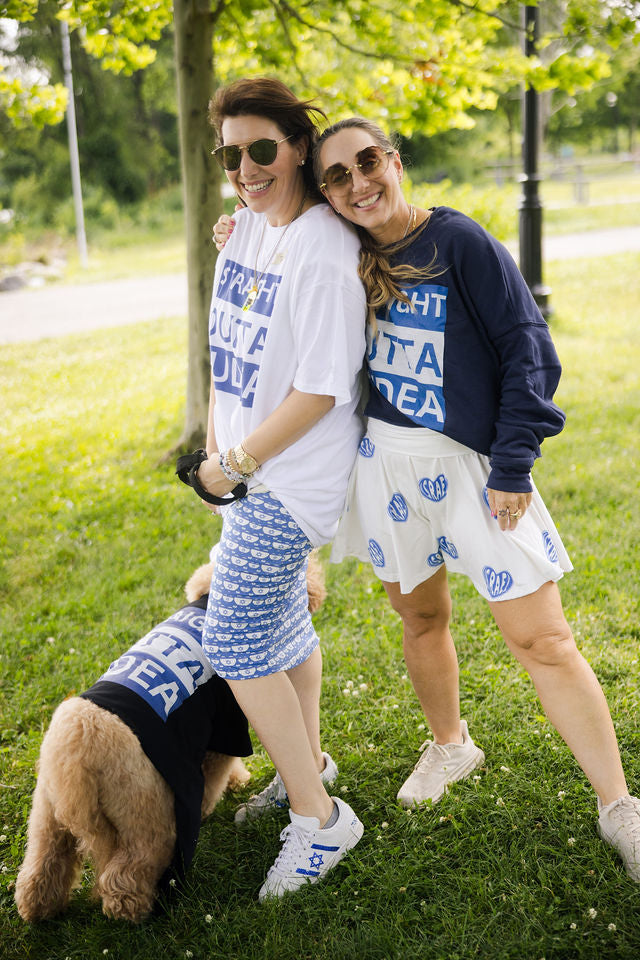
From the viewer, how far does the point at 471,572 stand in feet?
8.14

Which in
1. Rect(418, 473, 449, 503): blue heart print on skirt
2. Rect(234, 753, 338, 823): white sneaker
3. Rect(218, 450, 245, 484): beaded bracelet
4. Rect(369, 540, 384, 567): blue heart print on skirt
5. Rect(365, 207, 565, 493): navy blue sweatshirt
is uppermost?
Rect(365, 207, 565, 493): navy blue sweatshirt

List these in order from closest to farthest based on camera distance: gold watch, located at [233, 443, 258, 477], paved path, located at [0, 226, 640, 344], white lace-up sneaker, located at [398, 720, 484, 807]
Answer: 1. gold watch, located at [233, 443, 258, 477]
2. white lace-up sneaker, located at [398, 720, 484, 807]
3. paved path, located at [0, 226, 640, 344]

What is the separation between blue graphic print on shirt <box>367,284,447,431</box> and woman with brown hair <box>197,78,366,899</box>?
0.11 metres

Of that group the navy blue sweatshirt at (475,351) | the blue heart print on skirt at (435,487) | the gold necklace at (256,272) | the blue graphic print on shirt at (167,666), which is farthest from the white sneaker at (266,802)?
the gold necklace at (256,272)

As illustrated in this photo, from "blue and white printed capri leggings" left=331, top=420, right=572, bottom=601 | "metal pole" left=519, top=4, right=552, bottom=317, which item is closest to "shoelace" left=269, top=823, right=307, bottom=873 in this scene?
"blue and white printed capri leggings" left=331, top=420, right=572, bottom=601

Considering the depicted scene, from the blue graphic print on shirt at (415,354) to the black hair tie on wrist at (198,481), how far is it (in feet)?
1.74

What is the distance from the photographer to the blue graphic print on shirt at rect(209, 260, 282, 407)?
2.36 metres

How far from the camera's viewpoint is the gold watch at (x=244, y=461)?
2346 mm

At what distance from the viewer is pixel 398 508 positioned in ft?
8.37

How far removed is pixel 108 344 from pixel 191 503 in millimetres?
6140

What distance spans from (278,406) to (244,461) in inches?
7.3

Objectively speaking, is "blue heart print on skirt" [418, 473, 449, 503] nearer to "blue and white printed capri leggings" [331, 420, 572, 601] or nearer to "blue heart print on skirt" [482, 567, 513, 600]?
"blue and white printed capri leggings" [331, 420, 572, 601]

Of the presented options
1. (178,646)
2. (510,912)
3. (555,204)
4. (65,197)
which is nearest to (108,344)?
(178,646)

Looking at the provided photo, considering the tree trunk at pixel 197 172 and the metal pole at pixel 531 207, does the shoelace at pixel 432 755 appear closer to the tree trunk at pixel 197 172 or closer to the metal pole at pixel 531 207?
the tree trunk at pixel 197 172
